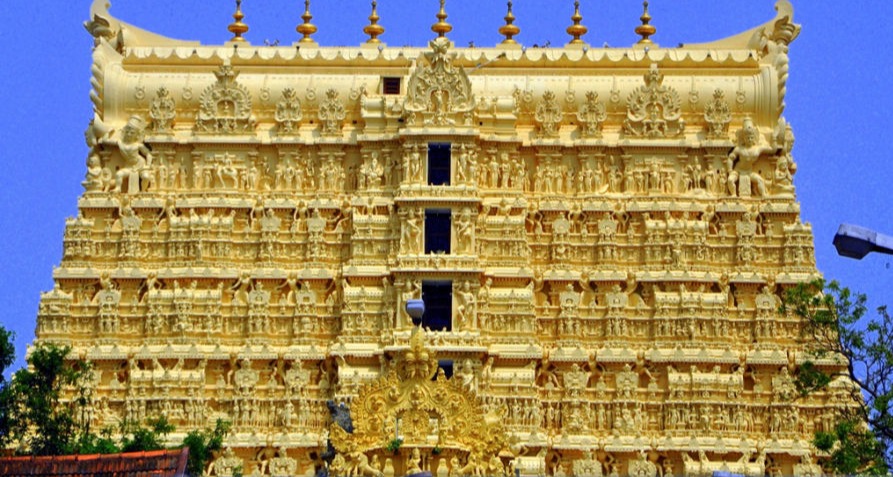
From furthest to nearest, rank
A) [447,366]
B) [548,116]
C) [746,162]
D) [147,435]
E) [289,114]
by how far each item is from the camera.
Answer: [289,114], [548,116], [746,162], [447,366], [147,435]

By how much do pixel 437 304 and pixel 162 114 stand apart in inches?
559

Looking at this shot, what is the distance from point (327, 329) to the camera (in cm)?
10750

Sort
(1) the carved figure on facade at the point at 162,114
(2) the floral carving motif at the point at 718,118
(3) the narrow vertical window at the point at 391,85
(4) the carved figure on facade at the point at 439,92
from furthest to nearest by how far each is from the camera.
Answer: (3) the narrow vertical window at the point at 391,85 < (1) the carved figure on facade at the point at 162,114 < (2) the floral carving motif at the point at 718,118 < (4) the carved figure on facade at the point at 439,92

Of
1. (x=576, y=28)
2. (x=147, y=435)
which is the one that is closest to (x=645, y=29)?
(x=576, y=28)

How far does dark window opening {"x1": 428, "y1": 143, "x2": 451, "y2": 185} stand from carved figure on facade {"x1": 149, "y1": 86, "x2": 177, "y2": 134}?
10807mm

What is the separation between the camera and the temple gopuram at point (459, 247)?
10550cm

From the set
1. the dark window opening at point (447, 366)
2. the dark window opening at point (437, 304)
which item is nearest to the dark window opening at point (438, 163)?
the dark window opening at point (437, 304)

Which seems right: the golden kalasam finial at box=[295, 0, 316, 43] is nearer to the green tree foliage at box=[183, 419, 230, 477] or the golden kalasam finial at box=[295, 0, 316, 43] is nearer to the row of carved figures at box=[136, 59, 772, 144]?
the row of carved figures at box=[136, 59, 772, 144]

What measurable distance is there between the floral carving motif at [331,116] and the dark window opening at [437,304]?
8125 millimetres

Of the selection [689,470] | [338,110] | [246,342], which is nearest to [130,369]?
[246,342]

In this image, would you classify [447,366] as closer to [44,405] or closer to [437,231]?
[437,231]

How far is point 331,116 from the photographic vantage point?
110 m

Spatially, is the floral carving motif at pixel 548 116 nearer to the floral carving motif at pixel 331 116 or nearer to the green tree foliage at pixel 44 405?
the floral carving motif at pixel 331 116

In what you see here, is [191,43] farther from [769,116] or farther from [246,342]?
[769,116]
